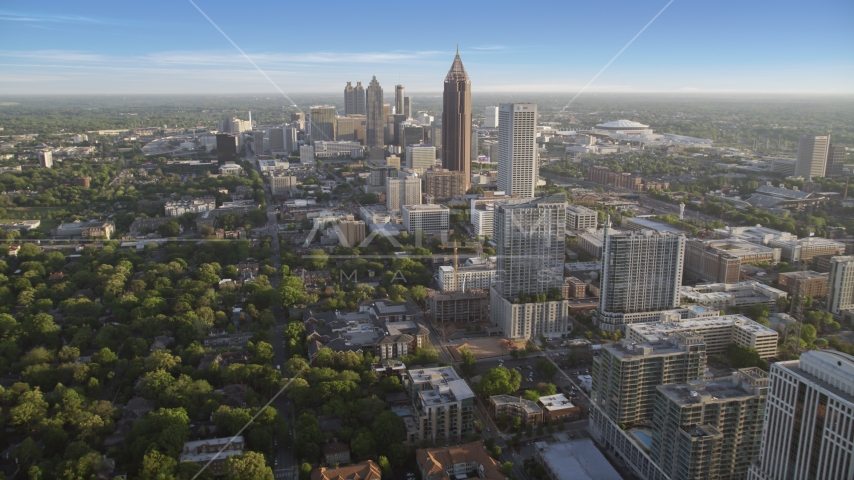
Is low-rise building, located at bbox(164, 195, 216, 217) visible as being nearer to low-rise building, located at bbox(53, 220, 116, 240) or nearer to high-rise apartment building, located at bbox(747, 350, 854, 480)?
low-rise building, located at bbox(53, 220, 116, 240)

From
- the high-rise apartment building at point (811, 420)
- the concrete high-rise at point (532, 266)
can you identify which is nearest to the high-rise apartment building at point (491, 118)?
the concrete high-rise at point (532, 266)

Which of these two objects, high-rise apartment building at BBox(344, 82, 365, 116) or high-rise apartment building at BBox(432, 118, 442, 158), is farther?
high-rise apartment building at BBox(344, 82, 365, 116)

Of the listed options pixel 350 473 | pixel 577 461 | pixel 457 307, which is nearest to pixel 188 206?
pixel 457 307

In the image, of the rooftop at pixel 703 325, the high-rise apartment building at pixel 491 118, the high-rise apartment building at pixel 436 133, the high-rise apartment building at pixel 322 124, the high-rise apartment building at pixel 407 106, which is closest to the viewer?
the rooftop at pixel 703 325

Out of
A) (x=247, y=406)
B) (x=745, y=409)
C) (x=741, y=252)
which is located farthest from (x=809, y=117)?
(x=247, y=406)

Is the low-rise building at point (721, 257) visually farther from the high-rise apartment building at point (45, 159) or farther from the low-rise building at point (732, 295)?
the high-rise apartment building at point (45, 159)

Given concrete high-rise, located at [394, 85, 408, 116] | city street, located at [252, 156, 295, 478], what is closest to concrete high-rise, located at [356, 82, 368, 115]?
concrete high-rise, located at [394, 85, 408, 116]
